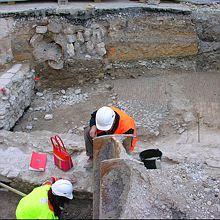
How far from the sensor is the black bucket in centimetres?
558

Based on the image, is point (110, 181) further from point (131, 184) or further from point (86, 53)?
point (86, 53)

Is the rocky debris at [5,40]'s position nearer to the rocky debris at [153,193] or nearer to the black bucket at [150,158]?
the black bucket at [150,158]

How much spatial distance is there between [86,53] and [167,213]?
5390mm

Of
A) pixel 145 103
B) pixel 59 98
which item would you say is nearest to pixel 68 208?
pixel 145 103

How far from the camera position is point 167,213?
451 centimetres

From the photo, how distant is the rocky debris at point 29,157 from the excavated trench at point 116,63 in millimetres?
1237

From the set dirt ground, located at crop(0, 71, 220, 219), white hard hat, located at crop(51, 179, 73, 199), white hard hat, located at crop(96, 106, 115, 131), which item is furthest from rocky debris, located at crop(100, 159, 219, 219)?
dirt ground, located at crop(0, 71, 220, 219)

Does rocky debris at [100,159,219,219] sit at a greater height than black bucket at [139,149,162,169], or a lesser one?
greater

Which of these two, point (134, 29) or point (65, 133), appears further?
point (134, 29)

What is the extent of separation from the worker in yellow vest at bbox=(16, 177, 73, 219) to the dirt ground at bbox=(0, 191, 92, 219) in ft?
2.48

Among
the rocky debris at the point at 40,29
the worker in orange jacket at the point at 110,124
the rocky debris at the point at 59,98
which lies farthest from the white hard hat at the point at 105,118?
the rocky debris at the point at 40,29

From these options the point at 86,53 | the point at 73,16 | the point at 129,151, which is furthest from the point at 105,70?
the point at 129,151

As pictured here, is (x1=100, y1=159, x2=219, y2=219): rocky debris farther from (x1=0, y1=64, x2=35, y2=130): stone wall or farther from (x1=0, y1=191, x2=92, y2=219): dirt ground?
(x1=0, y1=64, x2=35, y2=130): stone wall

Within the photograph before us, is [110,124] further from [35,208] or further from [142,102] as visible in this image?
[142,102]
